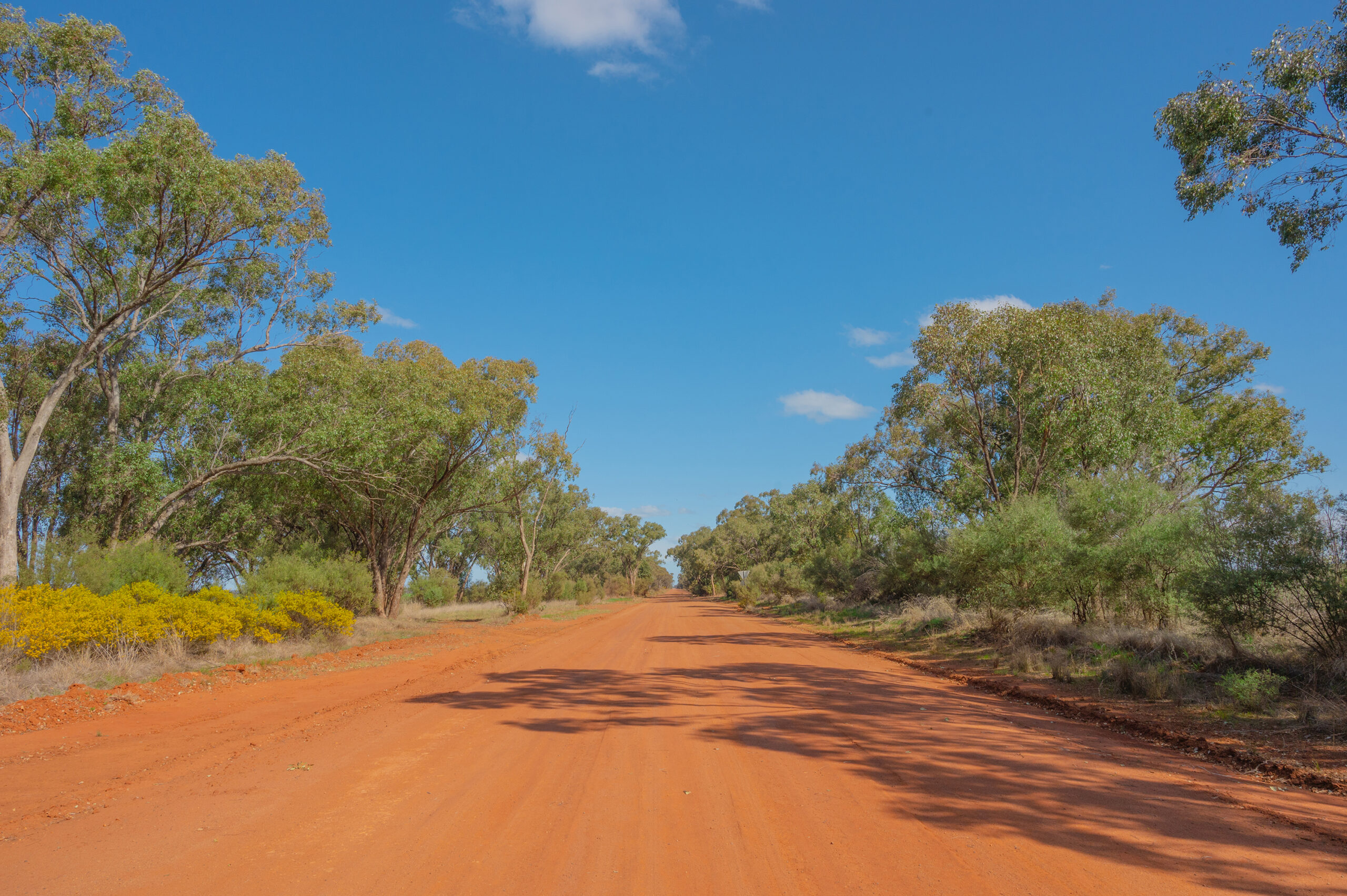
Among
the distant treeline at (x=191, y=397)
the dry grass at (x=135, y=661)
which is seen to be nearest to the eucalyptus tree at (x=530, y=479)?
the distant treeline at (x=191, y=397)

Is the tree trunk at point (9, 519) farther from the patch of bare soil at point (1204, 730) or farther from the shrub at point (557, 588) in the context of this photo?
the shrub at point (557, 588)

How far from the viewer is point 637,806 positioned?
5.07 m

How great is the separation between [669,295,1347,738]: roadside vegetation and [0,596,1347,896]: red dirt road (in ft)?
11.6

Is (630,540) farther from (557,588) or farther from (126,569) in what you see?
(126,569)

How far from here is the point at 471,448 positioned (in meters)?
26.8

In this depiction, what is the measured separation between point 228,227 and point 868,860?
1930cm

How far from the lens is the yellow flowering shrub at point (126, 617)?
10000mm

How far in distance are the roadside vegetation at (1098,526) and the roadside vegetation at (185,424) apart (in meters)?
16.2

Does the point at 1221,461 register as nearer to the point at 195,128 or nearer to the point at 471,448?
the point at 471,448

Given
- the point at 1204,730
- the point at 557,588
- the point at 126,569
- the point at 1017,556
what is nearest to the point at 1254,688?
the point at 1204,730

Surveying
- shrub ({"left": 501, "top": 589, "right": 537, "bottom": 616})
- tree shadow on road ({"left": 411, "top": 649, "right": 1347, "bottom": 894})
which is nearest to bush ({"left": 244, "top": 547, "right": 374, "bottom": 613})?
shrub ({"left": 501, "top": 589, "right": 537, "bottom": 616})

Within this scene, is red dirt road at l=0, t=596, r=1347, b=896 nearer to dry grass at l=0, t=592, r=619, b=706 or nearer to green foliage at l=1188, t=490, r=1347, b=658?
dry grass at l=0, t=592, r=619, b=706

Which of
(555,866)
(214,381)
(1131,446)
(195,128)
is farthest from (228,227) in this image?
(1131,446)

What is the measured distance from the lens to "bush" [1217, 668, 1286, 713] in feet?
26.6
